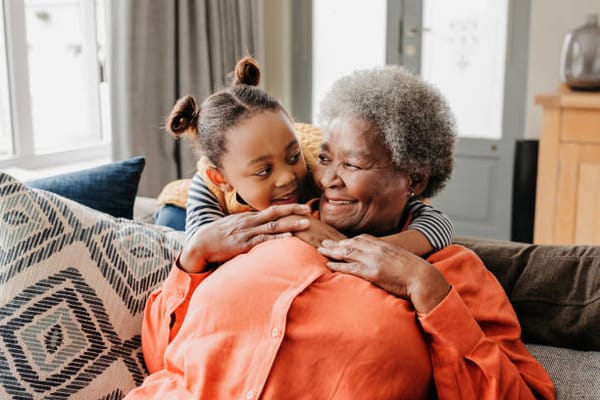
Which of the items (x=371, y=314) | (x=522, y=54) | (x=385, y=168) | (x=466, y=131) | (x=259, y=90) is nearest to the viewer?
(x=371, y=314)

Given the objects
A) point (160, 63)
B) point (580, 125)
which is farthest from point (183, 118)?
point (160, 63)

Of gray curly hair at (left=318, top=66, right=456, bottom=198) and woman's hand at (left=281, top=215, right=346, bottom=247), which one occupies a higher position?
gray curly hair at (left=318, top=66, right=456, bottom=198)

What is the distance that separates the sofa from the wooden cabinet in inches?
56.1

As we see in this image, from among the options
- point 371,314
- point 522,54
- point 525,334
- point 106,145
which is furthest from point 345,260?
point 522,54

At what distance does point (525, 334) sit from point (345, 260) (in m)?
0.56

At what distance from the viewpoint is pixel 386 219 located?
4.61 feet

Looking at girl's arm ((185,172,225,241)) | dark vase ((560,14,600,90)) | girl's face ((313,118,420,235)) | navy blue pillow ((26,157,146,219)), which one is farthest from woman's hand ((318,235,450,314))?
dark vase ((560,14,600,90))

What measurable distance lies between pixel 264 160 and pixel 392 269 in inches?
14.8

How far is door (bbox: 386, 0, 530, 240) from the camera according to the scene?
409 centimetres

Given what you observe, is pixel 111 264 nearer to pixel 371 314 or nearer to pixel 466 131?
pixel 371 314

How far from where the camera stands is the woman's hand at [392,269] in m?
1.19

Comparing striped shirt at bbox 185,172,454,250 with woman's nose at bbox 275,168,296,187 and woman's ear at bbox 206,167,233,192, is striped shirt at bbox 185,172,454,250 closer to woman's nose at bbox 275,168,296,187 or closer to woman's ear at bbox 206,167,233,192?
woman's ear at bbox 206,167,233,192

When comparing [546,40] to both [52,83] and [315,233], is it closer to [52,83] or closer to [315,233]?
[52,83]

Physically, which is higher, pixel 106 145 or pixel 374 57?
pixel 374 57
